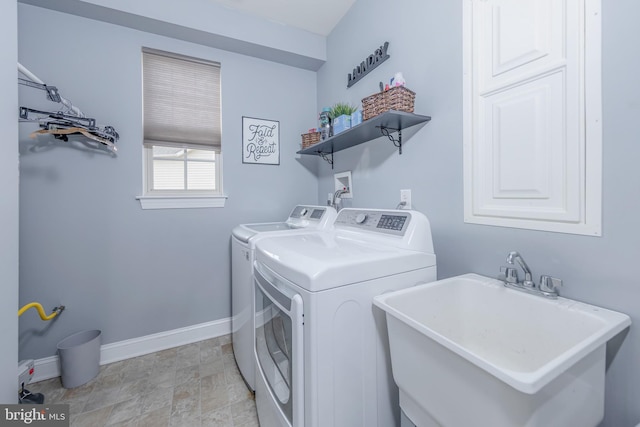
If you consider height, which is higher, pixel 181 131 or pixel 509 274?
pixel 181 131

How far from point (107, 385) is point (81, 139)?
1.71 meters

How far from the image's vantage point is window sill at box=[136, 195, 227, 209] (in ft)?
6.51

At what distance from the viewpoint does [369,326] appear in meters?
0.93

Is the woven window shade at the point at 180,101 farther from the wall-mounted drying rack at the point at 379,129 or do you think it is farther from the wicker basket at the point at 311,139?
the wall-mounted drying rack at the point at 379,129

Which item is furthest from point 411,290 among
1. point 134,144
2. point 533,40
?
point 134,144

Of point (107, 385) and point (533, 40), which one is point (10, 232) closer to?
point (107, 385)

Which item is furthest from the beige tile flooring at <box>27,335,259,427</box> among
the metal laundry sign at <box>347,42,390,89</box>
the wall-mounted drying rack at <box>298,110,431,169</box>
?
the metal laundry sign at <box>347,42,390,89</box>

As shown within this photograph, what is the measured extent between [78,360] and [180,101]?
2.01 metres

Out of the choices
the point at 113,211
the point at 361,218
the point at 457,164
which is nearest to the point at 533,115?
the point at 457,164

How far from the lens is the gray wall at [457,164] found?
0.75 meters

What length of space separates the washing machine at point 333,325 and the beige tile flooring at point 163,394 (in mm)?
412

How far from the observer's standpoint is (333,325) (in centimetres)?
85

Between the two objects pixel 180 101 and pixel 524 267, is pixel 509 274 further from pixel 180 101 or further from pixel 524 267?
pixel 180 101

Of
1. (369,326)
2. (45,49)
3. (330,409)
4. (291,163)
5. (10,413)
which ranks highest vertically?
(45,49)
